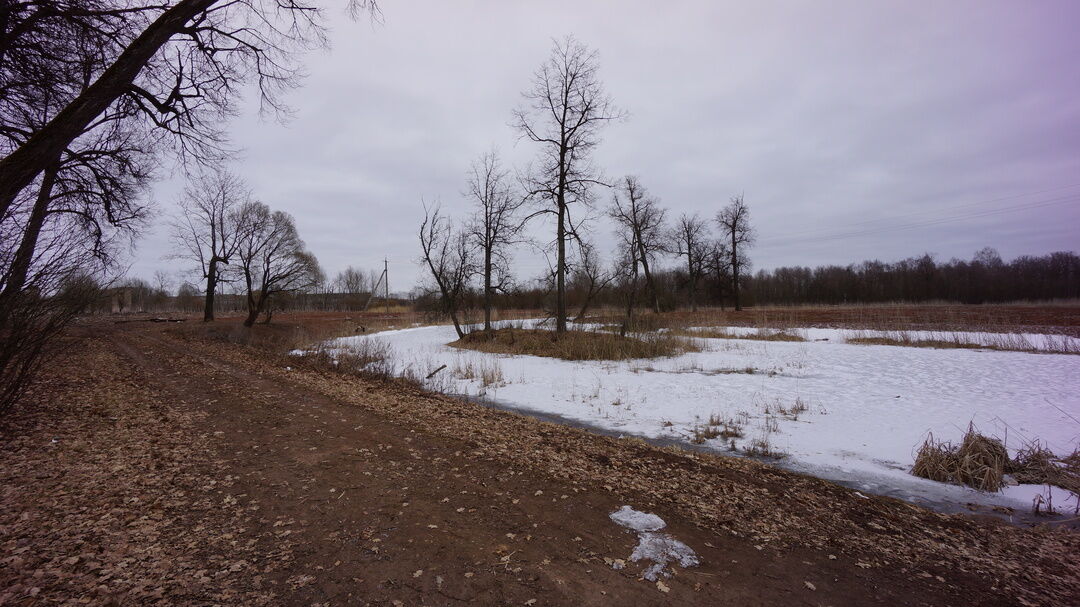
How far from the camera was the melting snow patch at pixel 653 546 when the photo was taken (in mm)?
3564

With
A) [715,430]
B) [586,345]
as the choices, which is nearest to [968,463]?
[715,430]

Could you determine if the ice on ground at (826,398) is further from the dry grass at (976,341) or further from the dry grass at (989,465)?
the dry grass at (976,341)

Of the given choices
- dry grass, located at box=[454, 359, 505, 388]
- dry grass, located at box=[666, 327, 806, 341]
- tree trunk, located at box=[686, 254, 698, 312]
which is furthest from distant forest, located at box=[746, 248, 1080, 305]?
dry grass, located at box=[454, 359, 505, 388]

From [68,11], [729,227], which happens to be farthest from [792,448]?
[729,227]

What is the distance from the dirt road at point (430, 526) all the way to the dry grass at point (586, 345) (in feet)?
34.5

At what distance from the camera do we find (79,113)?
16.8ft

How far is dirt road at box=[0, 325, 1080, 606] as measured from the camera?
10.3ft

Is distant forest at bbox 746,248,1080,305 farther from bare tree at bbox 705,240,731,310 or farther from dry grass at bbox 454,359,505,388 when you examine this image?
dry grass at bbox 454,359,505,388

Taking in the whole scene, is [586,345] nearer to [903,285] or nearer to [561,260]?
[561,260]

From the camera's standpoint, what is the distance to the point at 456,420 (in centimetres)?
808

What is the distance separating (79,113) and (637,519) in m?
7.45

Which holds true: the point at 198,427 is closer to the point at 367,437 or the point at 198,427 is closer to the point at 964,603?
the point at 367,437

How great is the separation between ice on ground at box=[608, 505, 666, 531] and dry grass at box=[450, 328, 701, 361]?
12.8 m

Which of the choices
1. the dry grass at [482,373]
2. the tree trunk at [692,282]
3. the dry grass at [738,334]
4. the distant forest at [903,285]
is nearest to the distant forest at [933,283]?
the distant forest at [903,285]
